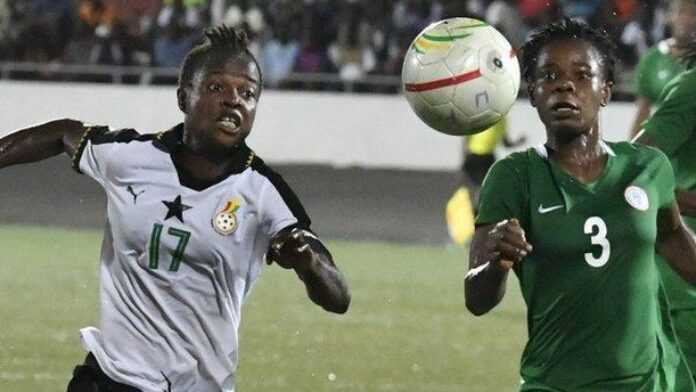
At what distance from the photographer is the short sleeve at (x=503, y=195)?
505 centimetres

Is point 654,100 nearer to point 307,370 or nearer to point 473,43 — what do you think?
point 307,370

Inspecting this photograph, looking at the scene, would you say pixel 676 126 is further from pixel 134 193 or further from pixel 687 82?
pixel 134 193

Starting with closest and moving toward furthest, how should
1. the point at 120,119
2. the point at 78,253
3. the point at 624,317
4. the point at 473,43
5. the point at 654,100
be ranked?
the point at 624,317 < the point at 473,43 < the point at 654,100 < the point at 78,253 < the point at 120,119

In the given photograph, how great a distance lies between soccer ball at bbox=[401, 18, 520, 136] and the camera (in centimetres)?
659

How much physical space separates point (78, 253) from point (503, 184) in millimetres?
12613

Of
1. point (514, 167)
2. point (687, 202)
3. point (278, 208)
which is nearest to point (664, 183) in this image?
point (514, 167)

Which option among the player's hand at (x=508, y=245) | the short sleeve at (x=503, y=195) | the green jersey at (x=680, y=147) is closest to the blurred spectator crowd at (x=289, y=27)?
the green jersey at (x=680, y=147)

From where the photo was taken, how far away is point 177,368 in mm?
5262

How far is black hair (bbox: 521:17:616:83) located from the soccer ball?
123 centimetres

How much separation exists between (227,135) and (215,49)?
0.32 meters

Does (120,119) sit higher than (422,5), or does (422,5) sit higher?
(422,5)

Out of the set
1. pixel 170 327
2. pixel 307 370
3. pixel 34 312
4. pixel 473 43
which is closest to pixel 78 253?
pixel 34 312

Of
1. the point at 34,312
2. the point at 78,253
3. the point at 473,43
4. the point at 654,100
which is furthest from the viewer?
the point at 78,253

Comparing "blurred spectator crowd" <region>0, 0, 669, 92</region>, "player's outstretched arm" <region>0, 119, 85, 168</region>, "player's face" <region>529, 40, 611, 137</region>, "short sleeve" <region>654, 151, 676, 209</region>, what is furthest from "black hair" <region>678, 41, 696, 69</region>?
"blurred spectator crowd" <region>0, 0, 669, 92</region>
